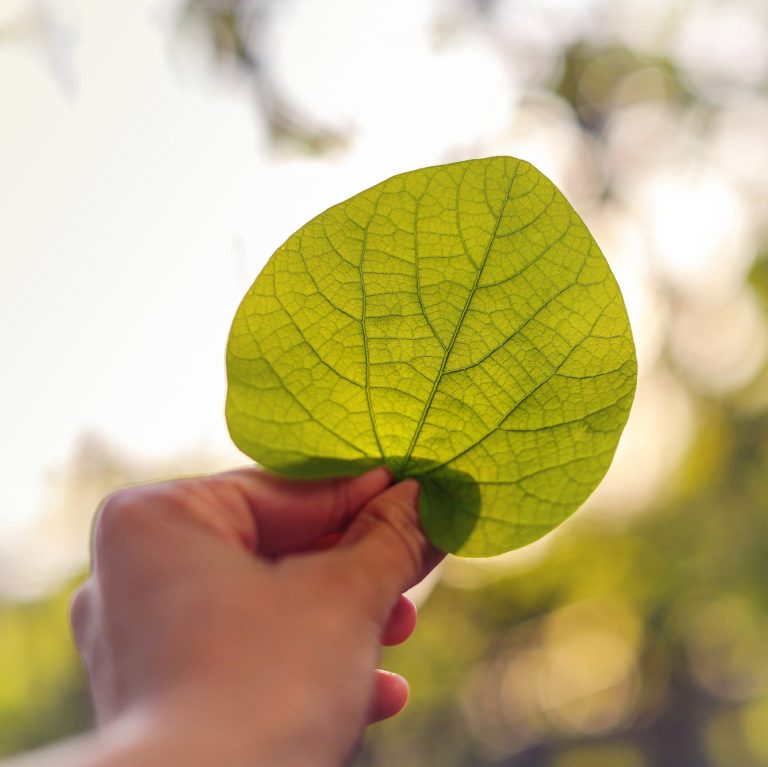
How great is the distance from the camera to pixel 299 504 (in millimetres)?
663

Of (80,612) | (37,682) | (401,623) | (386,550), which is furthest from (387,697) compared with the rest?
(37,682)

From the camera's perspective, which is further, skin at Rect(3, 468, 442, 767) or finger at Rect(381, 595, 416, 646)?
finger at Rect(381, 595, 416, 646)

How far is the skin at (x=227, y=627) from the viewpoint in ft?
1.58

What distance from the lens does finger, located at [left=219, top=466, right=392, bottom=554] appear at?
0.65m

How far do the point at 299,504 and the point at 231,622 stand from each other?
0.15 m

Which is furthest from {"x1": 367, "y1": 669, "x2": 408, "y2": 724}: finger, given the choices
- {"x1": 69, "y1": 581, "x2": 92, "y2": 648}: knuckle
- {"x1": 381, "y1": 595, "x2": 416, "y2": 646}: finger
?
{"x1": 69, "y1": 581, "x2": 92, "y2": 648}: knuckle

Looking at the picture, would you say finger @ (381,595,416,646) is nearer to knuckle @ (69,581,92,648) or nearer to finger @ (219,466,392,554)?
finger @ (219,466,392,554)

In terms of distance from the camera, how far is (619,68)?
16.6 ft

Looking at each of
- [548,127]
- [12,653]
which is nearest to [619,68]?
[548,127]

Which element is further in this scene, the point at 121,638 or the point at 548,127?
the point at 548,127

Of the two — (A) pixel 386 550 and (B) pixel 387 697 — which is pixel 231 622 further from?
(B) pixel 387 697

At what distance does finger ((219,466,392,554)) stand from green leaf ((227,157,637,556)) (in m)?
0.03

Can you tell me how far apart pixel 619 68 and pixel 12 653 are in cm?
500

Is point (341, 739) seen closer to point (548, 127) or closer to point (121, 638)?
point (121, 638)
